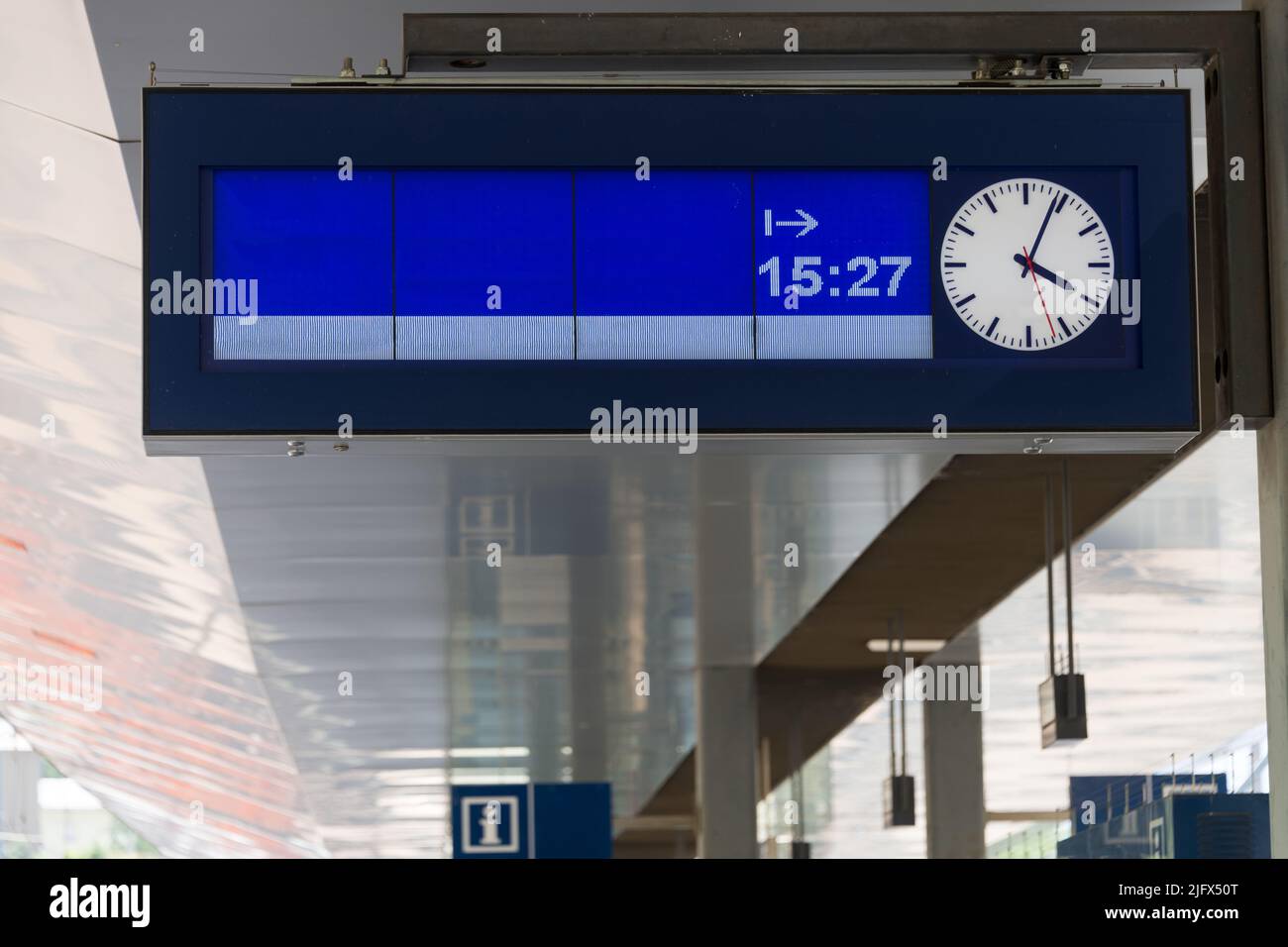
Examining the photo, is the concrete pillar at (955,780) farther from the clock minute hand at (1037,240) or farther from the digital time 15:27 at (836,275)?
the digital time 15:27 at (836,275)

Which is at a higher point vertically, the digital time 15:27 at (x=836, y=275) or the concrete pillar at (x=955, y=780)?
the digital time 15:27 at (x=836, y=275)

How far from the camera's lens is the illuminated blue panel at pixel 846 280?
434 cm

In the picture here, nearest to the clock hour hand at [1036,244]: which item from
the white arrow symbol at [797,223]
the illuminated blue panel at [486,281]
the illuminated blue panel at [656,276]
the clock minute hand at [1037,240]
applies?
the clock minute hand at [1037,240]

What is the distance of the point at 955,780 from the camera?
76.0 feet

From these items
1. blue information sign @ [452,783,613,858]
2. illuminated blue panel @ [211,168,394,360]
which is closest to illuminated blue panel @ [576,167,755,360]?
illuminated blue panel @ [211,168,394,360]

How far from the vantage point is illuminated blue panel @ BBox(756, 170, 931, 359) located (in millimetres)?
4336

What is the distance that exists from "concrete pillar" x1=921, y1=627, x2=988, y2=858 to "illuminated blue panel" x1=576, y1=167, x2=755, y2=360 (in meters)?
18.8

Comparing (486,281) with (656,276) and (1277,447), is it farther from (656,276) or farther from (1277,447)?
(1277,447)

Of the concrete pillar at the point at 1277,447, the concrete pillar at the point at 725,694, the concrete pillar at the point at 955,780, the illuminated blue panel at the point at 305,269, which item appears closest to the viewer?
the illuminated blue panel at the point at 305,269

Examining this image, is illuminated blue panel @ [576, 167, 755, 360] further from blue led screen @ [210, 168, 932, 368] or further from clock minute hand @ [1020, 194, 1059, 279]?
clock minute hand @ [1020, 194, 1059, 279]

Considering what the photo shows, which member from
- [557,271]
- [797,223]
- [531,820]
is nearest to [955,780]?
[531,820]

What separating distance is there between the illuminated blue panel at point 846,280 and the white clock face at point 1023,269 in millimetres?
87
